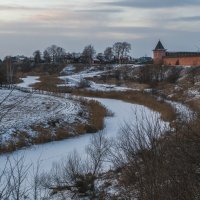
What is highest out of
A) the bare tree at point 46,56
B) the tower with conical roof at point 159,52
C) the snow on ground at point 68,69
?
the tower with conical roof at point 159,52

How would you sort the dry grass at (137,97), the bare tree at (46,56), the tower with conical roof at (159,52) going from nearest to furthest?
the dry grass at (137,97) → the tower with conical roof at (159,52) → the bare tree at (46,56)

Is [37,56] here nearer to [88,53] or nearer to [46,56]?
[46,56]

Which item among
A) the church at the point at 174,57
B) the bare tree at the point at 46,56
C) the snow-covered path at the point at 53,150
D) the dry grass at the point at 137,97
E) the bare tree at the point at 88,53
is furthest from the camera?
the bare tree at the point at 46,56

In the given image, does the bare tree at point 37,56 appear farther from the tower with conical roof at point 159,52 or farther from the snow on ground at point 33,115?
the snow on ground at point 33,115

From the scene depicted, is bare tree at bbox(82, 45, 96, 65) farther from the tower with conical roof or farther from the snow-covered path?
the snow-covered path

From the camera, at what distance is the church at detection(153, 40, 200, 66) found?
78.9 metres

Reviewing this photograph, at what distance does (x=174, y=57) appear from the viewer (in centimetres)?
8650

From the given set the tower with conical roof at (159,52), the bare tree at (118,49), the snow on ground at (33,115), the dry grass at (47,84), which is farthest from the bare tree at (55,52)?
the snow on ground at (33,115)

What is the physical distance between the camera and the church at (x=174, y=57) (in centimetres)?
7895

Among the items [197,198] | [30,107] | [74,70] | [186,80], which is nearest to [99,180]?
[197,198]

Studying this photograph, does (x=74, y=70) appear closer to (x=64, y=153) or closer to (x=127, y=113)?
(x=127, y=113)

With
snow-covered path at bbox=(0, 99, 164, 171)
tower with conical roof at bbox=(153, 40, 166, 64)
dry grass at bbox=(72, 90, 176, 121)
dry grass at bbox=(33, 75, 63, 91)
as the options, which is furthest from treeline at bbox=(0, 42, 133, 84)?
snow-covered path at bbox=(0, 99, 164, 171)

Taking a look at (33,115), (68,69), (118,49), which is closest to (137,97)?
(33,115)

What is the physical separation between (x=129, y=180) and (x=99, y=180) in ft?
11.4
